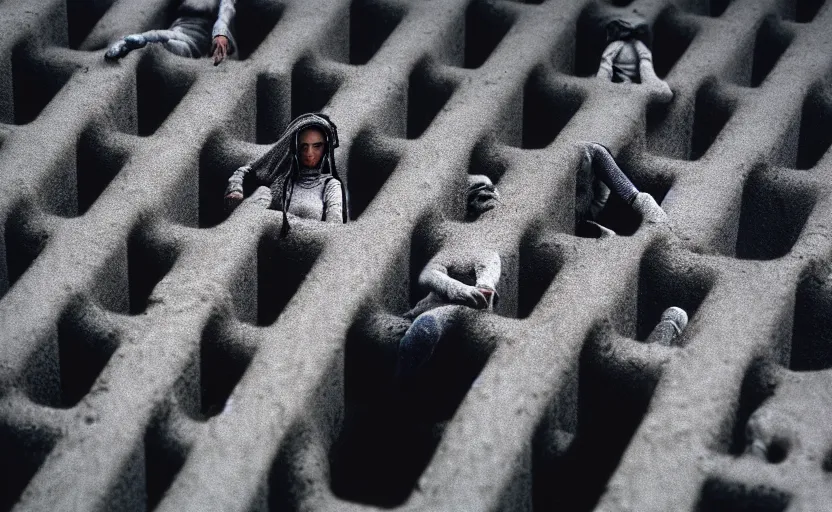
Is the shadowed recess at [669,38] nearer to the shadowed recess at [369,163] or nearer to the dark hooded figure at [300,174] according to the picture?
the shadowed recess at [369,163]

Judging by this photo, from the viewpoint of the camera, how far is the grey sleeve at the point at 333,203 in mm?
4934

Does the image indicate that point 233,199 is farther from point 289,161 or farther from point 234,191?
point 289,161

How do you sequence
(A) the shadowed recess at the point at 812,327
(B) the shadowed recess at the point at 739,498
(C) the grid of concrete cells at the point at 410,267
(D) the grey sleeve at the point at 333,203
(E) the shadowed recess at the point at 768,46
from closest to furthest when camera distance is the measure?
(B) the shadowed recess at the point at 739,498 → (C) the grid of concrete cells at the point at 410,267 → (A) the shadowed recess at the point at 812,327 → (D) the grey sleeve at the point at 333,203 → (E) the shadowed recess at the point at 768,46

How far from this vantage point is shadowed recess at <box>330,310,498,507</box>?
14.5 ft

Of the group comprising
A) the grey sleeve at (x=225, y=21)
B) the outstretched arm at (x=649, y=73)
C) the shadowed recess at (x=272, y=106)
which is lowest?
the shadowed recess at (x=272, y=106)

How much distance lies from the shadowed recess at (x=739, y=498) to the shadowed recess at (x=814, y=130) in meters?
2.02

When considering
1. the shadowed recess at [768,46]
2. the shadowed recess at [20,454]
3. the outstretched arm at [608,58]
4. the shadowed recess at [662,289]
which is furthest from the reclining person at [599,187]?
the shadowed recess at [20,454]

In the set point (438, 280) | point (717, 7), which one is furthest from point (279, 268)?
point (717, 7)

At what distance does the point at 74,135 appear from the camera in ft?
17.0

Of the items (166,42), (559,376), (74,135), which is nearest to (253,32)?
(166,42)

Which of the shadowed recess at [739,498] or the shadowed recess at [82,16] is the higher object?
the shadowed recess at [739,498]

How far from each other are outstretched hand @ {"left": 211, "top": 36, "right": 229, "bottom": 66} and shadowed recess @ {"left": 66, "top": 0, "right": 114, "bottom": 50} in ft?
2.23

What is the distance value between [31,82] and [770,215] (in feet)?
9.88

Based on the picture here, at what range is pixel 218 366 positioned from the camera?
4.50 m
